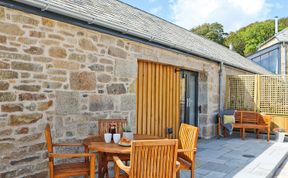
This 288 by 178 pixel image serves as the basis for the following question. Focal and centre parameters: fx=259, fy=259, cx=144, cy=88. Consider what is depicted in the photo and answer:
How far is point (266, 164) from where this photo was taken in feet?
18.8

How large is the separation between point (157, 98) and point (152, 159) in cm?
390

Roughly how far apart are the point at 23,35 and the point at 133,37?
7.90ft

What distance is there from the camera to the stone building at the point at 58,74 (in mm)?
3617

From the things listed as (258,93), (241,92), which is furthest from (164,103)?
(258,93)

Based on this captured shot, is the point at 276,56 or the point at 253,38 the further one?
the point at 253,38

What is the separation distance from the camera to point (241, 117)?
9.48m

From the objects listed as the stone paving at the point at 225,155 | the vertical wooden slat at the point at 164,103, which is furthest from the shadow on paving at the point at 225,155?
the vertical wooden slat at the point at 164,103

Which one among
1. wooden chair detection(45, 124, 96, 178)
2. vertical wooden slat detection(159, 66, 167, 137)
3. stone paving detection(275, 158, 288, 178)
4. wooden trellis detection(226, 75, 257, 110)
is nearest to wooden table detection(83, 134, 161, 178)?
wooden chair detection(45, 124, 96, 178)

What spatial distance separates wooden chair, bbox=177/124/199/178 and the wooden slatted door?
2.03 metres

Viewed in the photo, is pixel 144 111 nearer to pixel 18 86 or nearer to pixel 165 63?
pixel 165 63

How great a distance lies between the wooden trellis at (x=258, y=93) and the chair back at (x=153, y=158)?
785 centimetres

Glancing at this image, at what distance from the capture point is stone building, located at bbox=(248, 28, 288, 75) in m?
17.3

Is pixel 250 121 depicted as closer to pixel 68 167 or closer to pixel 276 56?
pixel 68 167

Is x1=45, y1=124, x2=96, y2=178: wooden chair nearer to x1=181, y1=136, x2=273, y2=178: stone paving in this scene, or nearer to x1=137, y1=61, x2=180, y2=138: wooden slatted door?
x1=181, y1=136, x2=273, y2=178: stone paving
